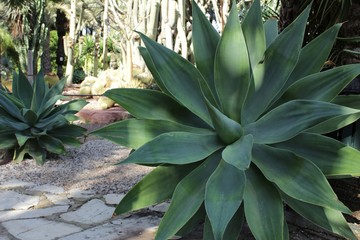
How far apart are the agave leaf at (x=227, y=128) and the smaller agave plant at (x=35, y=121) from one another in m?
3.15

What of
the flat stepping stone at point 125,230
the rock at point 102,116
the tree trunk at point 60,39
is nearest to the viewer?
the flat stepping stone at point 125,230

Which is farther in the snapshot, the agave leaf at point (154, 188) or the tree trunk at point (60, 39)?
the tree trunk at point (60, 39)

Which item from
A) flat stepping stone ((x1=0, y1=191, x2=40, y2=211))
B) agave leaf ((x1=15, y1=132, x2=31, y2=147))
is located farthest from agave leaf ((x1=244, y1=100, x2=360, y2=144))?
agave leaf ((x1=15, y1=132, x2=31, y2=147))

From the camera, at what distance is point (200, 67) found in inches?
72.2

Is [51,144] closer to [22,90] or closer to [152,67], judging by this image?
[22,90]

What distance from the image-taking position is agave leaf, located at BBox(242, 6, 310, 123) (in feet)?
5.55

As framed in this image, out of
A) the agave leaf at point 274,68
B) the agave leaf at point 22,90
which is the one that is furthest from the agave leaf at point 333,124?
the agave leaf at point 22,90

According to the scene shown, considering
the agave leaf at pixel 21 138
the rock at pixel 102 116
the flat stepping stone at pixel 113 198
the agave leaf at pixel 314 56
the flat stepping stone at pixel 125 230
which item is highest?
the agave leaf at pixel 314 56

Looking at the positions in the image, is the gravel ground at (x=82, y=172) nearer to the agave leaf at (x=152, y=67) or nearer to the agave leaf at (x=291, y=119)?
the agave leaf at (x=152, y=67)

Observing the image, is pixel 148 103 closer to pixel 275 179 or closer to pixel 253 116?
pixel 253 116

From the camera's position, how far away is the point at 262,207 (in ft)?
4.95

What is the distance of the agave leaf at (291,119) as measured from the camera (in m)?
1.43

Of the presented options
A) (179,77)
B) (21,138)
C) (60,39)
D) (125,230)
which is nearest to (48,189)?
(21,138)

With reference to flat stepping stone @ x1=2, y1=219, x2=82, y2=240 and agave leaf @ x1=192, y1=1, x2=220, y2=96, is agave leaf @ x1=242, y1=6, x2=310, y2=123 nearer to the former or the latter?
agave leaf @ x1=192, y1=1, x2=220, y2=96
